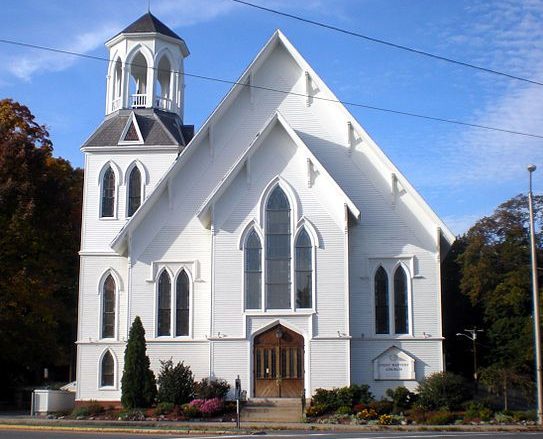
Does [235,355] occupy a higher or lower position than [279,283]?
lower

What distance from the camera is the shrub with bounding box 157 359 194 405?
2852 cm

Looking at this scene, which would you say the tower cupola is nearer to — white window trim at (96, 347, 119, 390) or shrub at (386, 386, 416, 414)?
white window trim at (96, 347, 119, 390)

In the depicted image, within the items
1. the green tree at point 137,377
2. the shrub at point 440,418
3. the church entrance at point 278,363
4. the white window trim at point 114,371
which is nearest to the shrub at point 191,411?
the green tree at point 137,377

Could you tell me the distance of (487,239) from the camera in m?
45.6

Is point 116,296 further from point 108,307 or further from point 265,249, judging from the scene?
point 265,249

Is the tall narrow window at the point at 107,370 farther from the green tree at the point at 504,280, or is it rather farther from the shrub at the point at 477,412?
the green tree at the point at 504,280

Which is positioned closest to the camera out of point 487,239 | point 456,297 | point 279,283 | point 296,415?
point 296,415

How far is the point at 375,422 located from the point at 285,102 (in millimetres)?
13494

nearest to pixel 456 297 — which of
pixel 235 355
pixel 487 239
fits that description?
pixel 487 239

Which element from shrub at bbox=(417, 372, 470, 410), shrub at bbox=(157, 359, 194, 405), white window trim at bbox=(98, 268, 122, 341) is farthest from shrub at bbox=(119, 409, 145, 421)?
shrub at bbox=(417, 372, 470, 410)

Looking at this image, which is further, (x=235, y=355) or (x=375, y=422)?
(x=235, y=355)

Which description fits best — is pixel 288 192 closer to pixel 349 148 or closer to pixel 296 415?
pixel 349 148

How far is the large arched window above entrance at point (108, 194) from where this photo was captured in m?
33.6

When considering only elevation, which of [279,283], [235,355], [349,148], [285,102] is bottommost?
[235,355]
